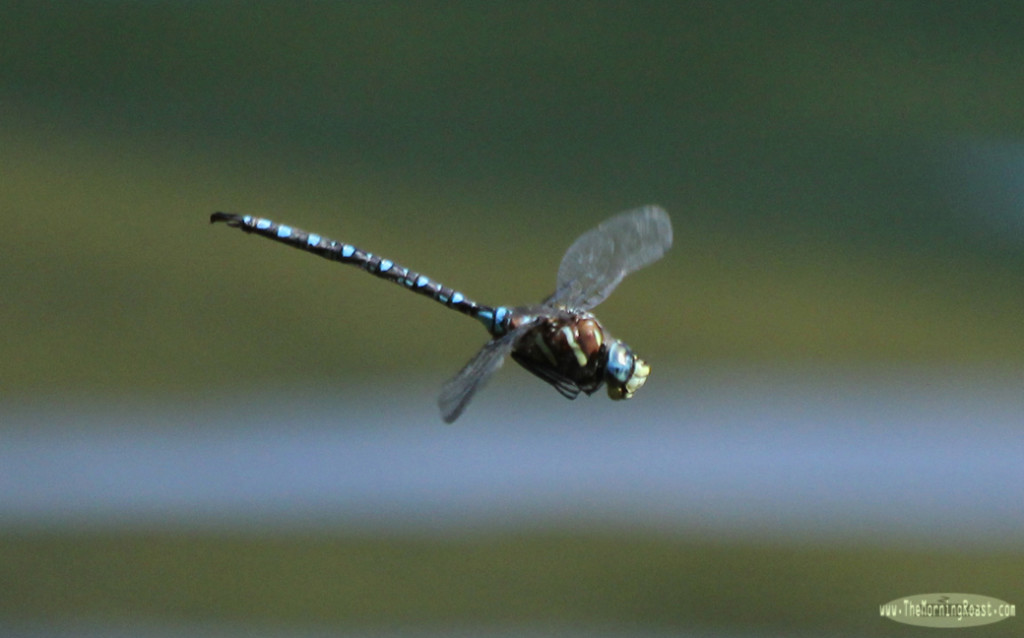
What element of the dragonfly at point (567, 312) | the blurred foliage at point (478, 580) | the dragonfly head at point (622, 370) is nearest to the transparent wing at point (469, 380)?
the dragonfly at point (567, 312)

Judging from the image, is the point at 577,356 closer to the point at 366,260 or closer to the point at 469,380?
the point at 469,380

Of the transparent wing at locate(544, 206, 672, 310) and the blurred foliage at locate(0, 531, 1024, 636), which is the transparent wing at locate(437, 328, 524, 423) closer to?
the transparent wing at locate(544, 206, 672, 310)

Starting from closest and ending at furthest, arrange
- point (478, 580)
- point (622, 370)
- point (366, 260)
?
point (622, 370) < point (366, 260) < point (478, 580)

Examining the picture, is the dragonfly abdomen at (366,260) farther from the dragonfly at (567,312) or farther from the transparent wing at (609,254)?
the transparent wing at (609,254)

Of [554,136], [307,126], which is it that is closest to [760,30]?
[554,136]

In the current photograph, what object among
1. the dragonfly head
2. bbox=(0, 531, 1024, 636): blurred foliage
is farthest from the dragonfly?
bbox=(0, 531, 1024, 636): blurred foliage

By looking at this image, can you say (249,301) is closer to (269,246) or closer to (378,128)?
(269,246)

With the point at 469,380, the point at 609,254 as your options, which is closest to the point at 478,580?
the point at 609,254
